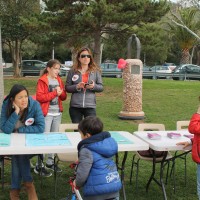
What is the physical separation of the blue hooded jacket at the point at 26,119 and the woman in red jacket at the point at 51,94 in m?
0.79

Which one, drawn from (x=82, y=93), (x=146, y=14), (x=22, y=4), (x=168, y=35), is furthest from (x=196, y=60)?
(x=82, y=93)

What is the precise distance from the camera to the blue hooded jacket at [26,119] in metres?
4.16

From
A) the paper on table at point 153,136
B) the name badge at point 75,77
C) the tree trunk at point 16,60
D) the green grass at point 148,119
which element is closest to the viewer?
the paper on table at point 153,136

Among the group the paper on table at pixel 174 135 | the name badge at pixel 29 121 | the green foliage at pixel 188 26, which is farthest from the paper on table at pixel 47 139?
the green foliage at pixel 188 26

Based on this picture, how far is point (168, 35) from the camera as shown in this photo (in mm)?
41344

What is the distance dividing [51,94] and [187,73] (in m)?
23.6

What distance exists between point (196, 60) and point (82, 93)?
49.1 metres

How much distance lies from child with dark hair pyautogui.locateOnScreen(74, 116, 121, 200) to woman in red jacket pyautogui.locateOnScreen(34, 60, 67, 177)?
1.96 meters

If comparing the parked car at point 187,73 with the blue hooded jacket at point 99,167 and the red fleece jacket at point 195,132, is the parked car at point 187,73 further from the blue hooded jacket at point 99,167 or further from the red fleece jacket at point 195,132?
the blue hooded jacket at point 99,167

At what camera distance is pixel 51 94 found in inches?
202

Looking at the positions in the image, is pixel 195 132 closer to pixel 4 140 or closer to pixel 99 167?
pixel 99 167

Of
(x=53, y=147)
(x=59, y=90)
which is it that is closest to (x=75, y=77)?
(x=59, y=90)

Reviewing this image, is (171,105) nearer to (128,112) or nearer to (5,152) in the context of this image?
(128,112)

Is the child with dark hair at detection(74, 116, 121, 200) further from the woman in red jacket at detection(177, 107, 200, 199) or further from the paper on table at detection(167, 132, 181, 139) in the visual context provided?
the paper on table at detection(167, 132, 181, 139)
